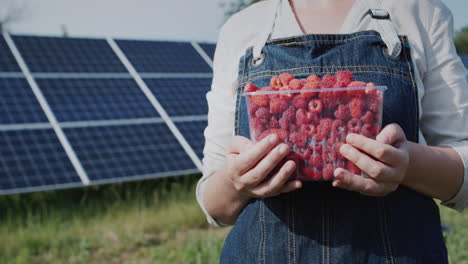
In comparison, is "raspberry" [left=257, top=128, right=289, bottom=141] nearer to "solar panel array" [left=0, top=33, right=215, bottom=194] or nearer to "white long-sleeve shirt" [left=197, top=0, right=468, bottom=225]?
"white long-sleeve shirt" [left=197, top=0, right=468, bottom=225]

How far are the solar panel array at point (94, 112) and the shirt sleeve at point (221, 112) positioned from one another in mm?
3419

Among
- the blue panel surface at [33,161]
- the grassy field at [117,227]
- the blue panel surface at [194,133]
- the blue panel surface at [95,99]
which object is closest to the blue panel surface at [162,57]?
the blue panel surface at [95,99]

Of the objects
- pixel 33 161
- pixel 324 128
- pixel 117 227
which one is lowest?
pixel 117 227

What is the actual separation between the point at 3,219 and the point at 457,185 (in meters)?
4.62

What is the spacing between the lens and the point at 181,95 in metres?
6.61

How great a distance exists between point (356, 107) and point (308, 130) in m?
0.13

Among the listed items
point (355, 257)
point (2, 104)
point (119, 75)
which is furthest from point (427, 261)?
point (119, 75)

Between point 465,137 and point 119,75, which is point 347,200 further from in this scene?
point 119,75

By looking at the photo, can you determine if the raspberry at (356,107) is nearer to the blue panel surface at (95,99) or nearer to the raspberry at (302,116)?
the raspberry at (302,116)

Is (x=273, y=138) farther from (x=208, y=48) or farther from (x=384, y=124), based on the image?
(x=208, y=48)

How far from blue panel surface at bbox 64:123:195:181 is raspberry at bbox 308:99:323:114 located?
3.95m

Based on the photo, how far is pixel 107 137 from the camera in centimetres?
554

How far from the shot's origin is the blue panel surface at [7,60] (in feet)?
19.9

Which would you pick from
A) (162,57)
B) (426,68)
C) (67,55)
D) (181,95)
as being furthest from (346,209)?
(162,57)
